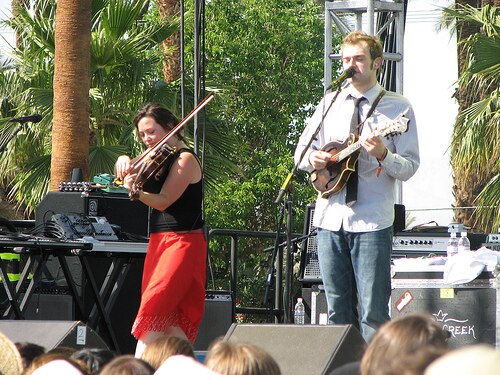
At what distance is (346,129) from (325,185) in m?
0.29

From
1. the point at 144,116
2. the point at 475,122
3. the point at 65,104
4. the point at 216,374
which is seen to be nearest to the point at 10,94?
the point at 65,104

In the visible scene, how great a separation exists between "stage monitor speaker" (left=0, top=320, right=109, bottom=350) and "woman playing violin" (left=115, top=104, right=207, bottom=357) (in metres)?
0.41

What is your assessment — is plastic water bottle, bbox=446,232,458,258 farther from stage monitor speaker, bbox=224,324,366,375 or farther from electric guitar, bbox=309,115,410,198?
stage monitor speaker, bbox=224,324,366,375

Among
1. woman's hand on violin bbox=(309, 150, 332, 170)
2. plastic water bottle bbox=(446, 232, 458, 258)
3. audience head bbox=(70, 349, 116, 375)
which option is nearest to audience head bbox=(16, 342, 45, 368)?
audience head bbox=(70, 349, 116, 375)

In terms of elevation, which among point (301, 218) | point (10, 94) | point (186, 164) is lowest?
point (301, 218)

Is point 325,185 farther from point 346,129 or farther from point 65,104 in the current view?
point 65,104

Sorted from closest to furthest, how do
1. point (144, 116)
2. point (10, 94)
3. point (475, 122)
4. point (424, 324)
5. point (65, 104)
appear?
point (424, 324), point (144, 116), point (65, 104), point (475, 122), point (10, 94)

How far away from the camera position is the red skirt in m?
4.90

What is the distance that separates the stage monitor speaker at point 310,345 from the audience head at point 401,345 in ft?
4.17

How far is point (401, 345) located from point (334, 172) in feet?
7.81

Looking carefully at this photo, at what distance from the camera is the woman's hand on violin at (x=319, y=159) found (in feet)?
15.3

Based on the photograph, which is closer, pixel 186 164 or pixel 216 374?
pixel 216 374

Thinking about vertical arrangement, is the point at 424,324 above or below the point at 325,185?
below

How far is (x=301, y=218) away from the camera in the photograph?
19266 millimetres
